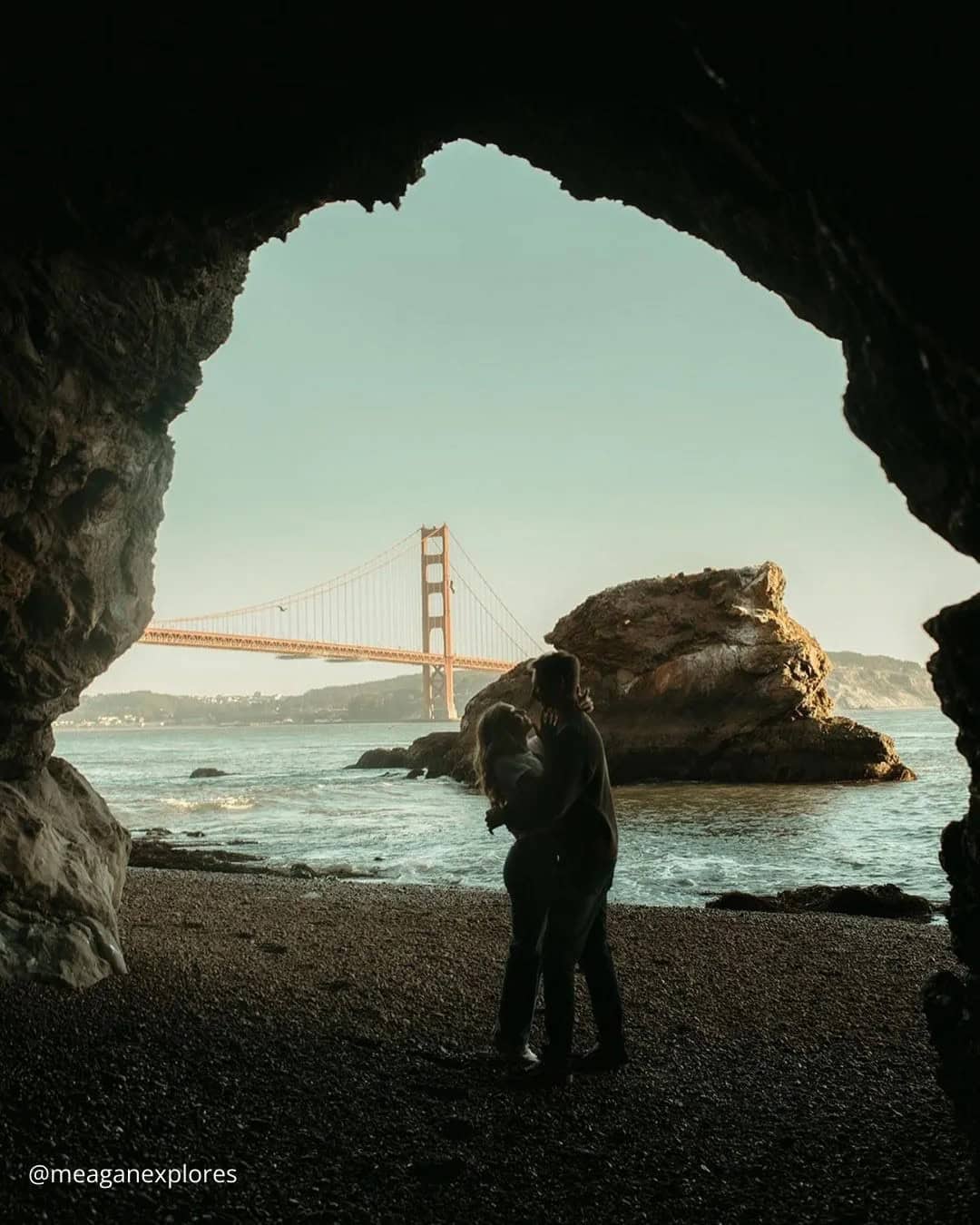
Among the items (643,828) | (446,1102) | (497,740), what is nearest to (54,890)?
(446,1102)

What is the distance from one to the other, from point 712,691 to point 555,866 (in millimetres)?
25469

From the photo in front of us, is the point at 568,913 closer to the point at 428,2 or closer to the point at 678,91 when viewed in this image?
the point at 678,91

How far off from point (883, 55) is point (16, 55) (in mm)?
3531

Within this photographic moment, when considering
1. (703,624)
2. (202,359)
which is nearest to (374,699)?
(703,624)

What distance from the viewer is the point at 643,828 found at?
1700 cm

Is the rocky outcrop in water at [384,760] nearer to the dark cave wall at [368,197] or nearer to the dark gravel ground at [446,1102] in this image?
the dark cave wall at [368,197]

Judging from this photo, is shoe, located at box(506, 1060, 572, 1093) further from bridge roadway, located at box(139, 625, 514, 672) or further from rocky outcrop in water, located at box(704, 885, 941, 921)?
bridge roadway, located at box(139, 625, 514, 672)

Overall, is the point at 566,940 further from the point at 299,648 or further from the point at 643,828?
the point at 299,648

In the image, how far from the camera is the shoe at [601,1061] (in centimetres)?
358

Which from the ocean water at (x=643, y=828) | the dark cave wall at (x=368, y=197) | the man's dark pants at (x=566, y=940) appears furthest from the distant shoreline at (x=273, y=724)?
the man's dark pants at (x=566, y=940)

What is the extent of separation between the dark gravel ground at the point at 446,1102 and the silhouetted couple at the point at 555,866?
0.60ft

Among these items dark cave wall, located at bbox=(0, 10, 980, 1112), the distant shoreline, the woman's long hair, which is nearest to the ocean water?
the woman's long hair

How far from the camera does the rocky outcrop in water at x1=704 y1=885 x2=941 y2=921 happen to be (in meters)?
8.38

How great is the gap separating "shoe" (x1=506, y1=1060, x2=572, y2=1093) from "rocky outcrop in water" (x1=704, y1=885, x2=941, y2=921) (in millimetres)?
5548
